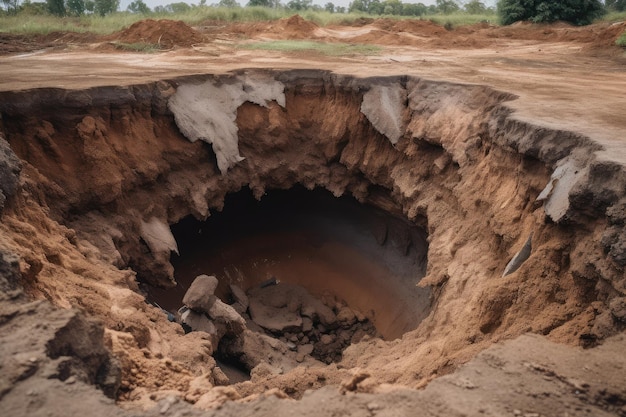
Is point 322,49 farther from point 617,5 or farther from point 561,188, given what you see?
point 617,5

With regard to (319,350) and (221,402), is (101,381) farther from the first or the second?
(319,350)

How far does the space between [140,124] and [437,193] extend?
416 cm

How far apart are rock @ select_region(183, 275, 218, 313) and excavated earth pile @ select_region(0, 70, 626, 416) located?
0.06 meters

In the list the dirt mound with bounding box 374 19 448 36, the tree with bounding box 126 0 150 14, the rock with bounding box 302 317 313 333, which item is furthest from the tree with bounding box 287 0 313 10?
the rock with bounding box 302 317 313 333

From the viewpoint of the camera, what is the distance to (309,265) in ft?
31.8

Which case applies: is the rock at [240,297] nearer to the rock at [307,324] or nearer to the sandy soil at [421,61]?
the rock at [307,324]

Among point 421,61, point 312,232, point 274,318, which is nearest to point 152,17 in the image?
point 421,61

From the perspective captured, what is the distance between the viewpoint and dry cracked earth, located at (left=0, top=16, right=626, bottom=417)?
265 centimetres

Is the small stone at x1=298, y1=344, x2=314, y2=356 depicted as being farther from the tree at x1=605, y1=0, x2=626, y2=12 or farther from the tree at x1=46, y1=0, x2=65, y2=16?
the tree at x1=605, y1=0, x2=626, y2=12

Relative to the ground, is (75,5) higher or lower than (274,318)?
higher

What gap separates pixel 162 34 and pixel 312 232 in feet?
21.8

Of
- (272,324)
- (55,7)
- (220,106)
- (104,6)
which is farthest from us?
(104,6)

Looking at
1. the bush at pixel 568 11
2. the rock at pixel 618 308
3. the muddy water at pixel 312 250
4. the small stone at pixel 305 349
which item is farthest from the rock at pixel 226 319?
the bush at pixel 568 11

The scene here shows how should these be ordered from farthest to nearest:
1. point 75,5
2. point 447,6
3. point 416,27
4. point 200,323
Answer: point 447,6
point 75,5
point 416,27
point 200,323
